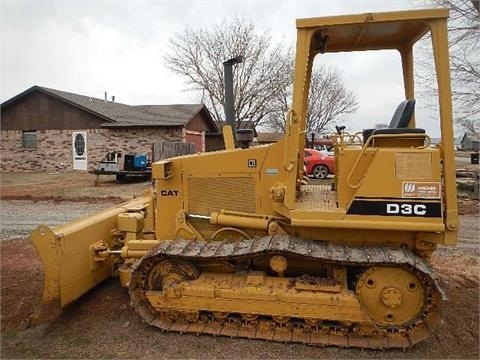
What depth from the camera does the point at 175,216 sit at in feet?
16.5

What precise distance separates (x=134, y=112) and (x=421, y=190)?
26.9m

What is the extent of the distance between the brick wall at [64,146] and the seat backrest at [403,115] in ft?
67.0

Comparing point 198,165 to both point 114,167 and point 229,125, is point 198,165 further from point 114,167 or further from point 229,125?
point 114,167

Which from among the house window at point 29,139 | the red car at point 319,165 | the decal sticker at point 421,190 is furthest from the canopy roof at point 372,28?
the house window at point 29,139

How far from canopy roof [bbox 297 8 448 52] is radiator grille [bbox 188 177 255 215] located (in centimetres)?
178

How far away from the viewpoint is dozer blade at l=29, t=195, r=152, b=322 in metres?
4.45

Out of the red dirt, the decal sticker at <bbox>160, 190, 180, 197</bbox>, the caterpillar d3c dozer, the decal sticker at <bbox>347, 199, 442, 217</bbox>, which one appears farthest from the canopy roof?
the red dirt

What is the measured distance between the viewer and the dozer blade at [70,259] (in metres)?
4.45

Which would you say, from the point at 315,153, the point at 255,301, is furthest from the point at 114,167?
the point at 255,301

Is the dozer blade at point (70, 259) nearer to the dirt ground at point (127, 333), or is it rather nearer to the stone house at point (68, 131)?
the dirt ground at point (127, 333)

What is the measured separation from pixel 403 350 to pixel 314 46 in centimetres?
340

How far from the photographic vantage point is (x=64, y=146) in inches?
1022

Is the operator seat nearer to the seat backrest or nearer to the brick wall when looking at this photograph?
the seat backrest

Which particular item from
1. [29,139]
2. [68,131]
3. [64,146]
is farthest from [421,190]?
[29,139]
